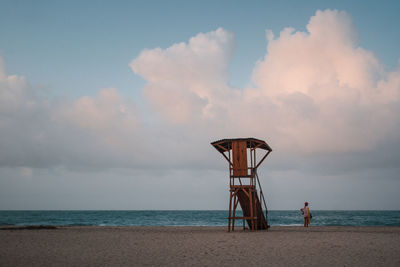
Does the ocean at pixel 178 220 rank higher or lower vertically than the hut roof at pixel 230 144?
lower

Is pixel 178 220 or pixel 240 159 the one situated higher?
pixel 240 159

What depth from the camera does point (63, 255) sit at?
434 inches

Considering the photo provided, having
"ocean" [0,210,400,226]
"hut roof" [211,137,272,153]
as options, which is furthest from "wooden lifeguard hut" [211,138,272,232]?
"ocean" [0,210,400,226]

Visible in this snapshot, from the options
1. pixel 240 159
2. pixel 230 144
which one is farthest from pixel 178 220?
pixel 240 159

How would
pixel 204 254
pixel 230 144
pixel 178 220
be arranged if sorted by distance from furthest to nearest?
pixel 178 220 < pixel 230 144 < pixel 204 254

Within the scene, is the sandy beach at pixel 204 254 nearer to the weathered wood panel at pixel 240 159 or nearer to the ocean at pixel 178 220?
the weathered wood panel at pixel 240 159

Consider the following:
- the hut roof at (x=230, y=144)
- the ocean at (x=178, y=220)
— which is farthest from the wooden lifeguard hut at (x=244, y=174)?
the ocean at (x=178, y=220)

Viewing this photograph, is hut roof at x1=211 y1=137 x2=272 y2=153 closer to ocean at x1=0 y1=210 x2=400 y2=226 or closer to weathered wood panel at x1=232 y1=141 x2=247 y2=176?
weathered wood panel at x1=232 y1=141 x2=247 y2=176

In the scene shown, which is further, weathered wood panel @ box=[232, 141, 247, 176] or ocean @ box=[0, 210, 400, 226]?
ocean @ box=[0, 210, 400, 226]

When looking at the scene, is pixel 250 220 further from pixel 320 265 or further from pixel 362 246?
pixel 320 265

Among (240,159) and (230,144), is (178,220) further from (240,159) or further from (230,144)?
(240,159)

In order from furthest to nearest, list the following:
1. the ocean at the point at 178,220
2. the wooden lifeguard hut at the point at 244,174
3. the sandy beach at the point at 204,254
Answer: the ocean at the point at 178,220 → the wooden lifeguard hut at the point at 244,174 → the sandy beach at the point at 204,254

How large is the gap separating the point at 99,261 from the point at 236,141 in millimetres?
12580

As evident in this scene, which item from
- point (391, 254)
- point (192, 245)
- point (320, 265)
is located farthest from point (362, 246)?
point (192, 245)
